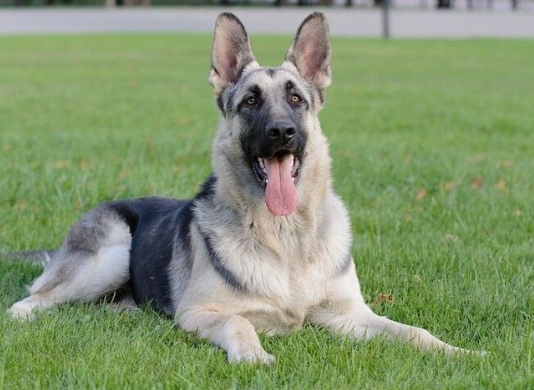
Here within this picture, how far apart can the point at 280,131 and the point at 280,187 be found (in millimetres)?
361

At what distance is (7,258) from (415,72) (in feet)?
66.4

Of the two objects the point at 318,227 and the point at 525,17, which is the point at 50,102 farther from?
the point at 525,17

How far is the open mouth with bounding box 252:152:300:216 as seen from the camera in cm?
520

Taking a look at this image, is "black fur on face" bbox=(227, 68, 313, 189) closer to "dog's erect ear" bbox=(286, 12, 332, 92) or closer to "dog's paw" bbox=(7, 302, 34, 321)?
"dog's erect ear" bbox=(286, 12, 332, 92)

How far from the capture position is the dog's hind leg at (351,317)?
16.2 feet

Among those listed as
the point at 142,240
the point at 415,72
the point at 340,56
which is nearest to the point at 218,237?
the point at 142,240

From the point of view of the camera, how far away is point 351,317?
204 inches

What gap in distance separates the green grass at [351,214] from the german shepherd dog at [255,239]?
189 mm

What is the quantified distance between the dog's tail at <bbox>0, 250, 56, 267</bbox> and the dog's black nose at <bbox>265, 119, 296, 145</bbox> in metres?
2.24

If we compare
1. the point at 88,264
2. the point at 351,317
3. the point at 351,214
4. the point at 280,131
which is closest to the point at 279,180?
the point at 280,131

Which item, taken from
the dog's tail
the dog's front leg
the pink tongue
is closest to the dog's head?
the pink tongue

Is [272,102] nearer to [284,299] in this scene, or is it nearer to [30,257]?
[284,299]

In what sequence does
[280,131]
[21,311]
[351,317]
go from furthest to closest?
[21,311]
[351,317]
[280,131]

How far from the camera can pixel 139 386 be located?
408cm
